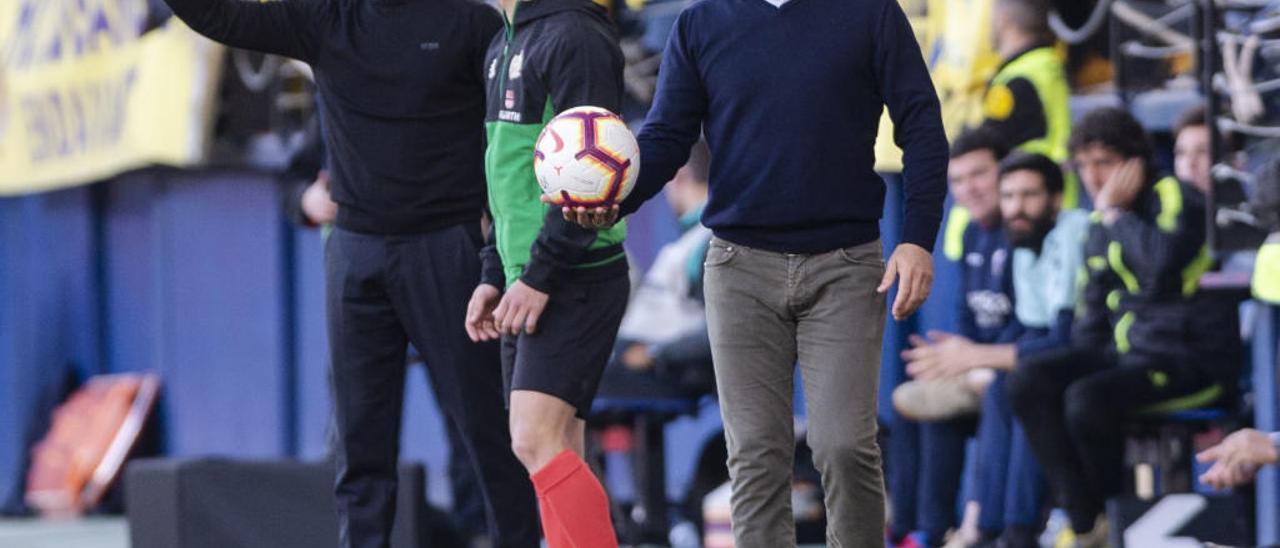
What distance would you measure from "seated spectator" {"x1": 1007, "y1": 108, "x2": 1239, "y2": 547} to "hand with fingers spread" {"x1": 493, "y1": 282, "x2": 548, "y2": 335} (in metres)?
2.67

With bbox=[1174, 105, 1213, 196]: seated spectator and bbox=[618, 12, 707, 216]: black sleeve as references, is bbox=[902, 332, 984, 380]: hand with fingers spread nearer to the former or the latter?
bbox=[1174, 105, 1213, 196]: seated spectator

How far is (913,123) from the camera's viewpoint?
521cm

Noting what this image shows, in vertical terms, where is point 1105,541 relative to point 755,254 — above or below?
below

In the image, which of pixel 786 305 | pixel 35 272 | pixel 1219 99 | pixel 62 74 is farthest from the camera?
pixel 35 272

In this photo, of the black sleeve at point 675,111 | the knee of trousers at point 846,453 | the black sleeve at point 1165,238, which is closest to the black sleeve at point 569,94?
the black sleeve at point 675,111

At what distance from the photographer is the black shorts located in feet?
18.5

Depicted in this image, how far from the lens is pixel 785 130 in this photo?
5270 millimetres

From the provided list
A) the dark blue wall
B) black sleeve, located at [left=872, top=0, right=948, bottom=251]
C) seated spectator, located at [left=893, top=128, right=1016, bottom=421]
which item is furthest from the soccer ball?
the dark blue wall

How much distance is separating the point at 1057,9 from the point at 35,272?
26.0 ft

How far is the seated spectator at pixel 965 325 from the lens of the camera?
8.34m

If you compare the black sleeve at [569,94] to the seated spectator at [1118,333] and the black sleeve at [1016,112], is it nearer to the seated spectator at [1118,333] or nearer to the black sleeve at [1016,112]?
the seated spectator at [1118,333]

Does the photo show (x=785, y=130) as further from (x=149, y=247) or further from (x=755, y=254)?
(x=149, y=247)

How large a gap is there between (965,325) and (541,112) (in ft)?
10.5

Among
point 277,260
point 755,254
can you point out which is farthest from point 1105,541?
point 277,260
